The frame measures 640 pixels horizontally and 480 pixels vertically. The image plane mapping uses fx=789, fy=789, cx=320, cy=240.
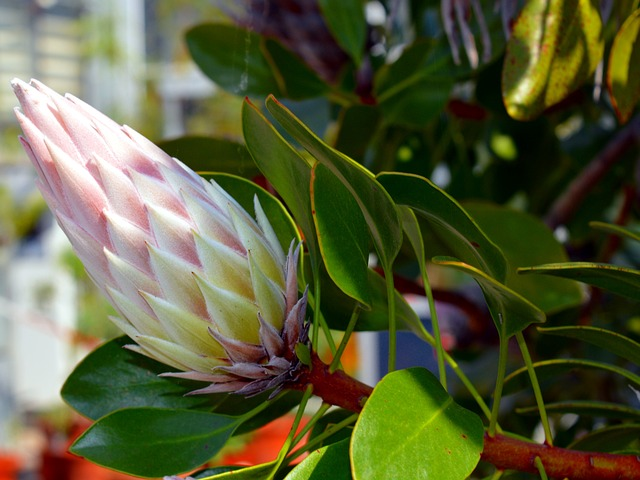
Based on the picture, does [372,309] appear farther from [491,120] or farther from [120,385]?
[491,120]

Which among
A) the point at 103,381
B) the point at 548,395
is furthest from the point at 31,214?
the point at 103,381

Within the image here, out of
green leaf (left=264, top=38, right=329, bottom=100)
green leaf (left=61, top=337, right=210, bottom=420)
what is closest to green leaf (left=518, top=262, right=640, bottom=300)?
green leaf (left=61, top=337, right=210, bottom=420)

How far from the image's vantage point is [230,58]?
30.0 inches

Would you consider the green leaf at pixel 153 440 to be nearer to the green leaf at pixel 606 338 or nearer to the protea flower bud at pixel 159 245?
the protea flower bud at pixel 159 245

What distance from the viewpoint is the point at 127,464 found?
44 cm

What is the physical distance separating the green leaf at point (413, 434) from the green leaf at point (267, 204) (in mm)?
123

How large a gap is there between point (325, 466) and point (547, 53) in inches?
12.1

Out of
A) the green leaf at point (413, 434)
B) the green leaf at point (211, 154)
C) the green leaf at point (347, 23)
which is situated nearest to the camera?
the green leaf at point (413, 434)

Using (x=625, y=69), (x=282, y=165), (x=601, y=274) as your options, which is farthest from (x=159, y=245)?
(x=625, y=69)

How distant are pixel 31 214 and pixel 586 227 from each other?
16.1 feet

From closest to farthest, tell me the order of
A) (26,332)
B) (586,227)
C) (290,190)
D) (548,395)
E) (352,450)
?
(352,450)
(290,190)
(586,227)
(548,395)
(26,332)

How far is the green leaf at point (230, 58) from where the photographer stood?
76 cm

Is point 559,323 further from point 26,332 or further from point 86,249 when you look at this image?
point 26,332

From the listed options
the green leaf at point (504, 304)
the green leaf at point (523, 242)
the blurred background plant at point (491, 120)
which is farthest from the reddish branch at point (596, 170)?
the green leaf at point (504, 304)
